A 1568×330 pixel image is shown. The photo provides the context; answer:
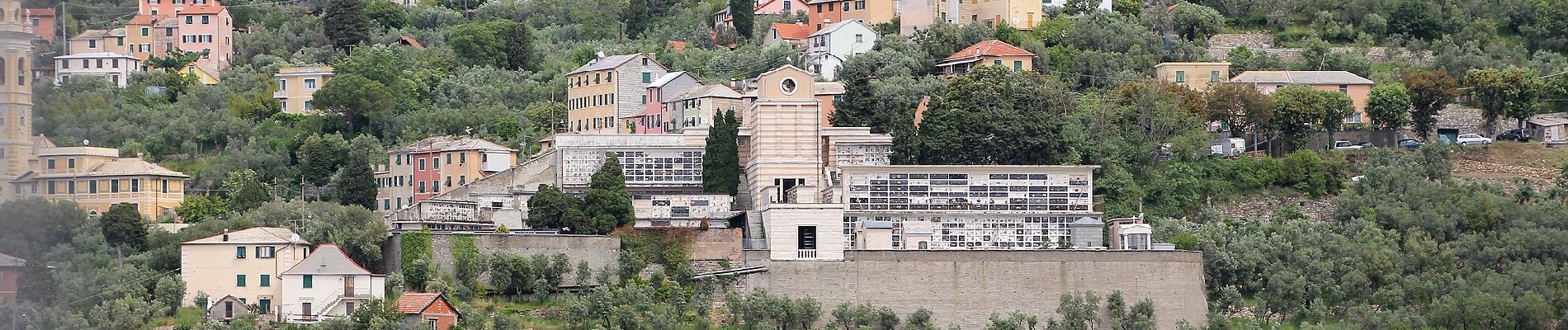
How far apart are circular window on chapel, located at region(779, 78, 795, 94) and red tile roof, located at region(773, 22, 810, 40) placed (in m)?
24.7

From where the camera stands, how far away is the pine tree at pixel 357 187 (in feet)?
236

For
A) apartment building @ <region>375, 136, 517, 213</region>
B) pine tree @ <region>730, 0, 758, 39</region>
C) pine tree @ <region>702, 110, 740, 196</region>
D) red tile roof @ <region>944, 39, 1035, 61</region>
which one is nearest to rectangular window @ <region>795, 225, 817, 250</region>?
pine tree @ <region>702, 110, 740, 196</region>

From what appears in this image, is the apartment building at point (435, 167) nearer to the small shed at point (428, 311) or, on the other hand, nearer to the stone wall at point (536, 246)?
the stone wall at point (536, 246)

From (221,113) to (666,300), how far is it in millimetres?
30943

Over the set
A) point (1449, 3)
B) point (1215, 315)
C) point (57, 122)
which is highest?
point (1449, 3)

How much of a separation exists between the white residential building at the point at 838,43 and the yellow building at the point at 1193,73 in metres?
11.1

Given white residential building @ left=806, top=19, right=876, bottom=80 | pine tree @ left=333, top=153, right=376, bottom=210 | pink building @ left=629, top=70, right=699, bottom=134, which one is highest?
white residential building @ left=806, top=19, right=876, bottom=80

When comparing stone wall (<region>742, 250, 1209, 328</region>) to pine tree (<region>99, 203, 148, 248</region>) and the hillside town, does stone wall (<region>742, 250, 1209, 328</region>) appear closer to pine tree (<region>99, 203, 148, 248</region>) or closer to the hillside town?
the hillside town

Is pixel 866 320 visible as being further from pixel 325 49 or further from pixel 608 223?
pixel 325 49

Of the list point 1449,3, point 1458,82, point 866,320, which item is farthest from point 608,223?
point 1449,3

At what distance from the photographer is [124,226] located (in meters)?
63.8

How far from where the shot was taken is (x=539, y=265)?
61.8m

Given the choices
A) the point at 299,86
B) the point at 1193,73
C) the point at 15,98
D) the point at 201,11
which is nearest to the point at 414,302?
the point at 299,86

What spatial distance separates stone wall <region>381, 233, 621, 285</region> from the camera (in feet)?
205
